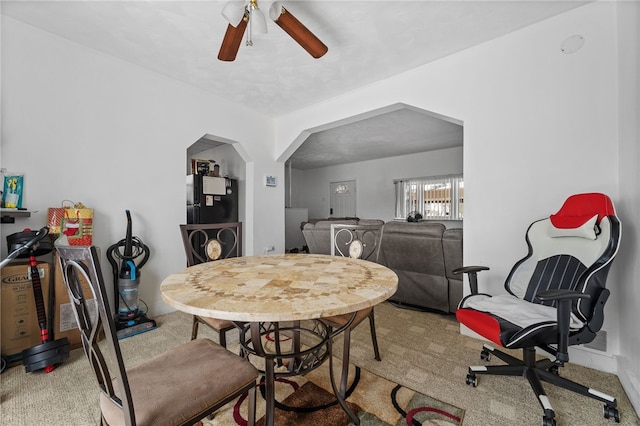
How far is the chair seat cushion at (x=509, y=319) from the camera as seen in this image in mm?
1333

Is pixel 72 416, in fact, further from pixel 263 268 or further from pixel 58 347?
pixel 263 268

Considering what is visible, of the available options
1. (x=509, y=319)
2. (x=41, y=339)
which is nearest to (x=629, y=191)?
(x=509, y=319)

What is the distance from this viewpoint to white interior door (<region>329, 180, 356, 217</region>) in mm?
7988

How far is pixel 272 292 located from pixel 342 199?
7.26 metres

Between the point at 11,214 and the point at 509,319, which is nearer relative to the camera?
the point at 509,319

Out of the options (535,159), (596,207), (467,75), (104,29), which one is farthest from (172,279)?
(467,75)

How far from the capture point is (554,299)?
1212 millimetres

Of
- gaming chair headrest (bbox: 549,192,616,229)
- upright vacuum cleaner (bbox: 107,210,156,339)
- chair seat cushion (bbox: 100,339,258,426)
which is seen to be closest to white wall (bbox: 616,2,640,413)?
gaming chair headrest (bbox: 549,192,616,229)

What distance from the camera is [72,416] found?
1.40 metres

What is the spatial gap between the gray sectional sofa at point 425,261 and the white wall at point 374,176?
13.8 feet

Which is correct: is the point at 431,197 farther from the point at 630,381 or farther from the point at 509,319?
the point at 509,319

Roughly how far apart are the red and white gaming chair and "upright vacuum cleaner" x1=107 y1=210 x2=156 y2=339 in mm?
2685

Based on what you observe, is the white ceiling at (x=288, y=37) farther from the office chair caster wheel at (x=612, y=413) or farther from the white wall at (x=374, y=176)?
the white wall at (x=374, y=176)

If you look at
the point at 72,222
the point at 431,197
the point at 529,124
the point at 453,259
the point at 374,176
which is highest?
the point at 374,176
